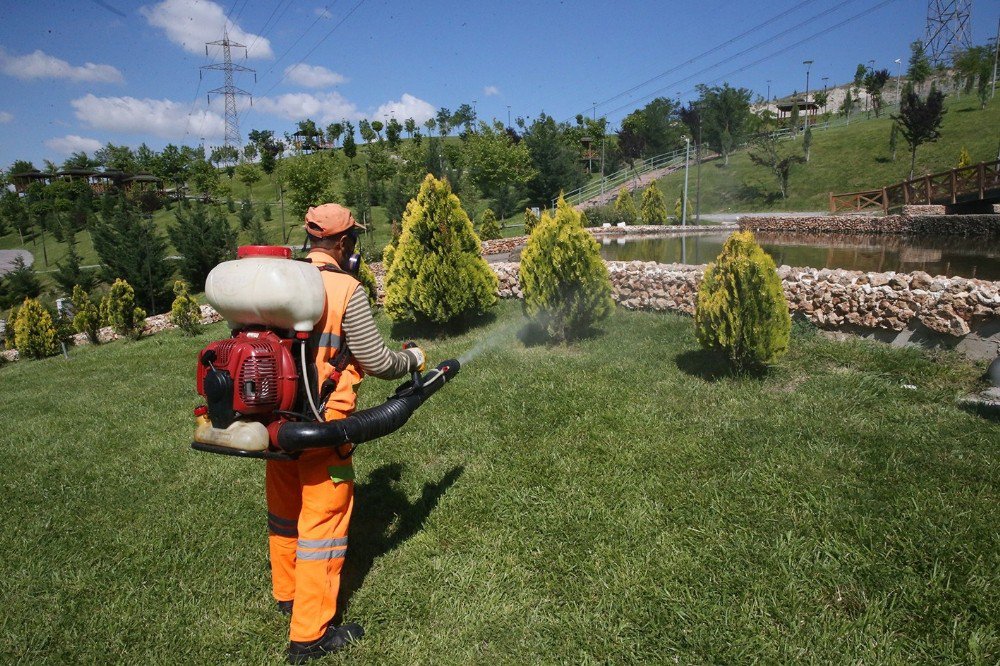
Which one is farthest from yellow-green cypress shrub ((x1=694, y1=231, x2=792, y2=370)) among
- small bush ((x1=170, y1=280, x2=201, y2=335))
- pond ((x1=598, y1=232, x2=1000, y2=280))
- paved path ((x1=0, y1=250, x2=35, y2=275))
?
paved path ((x1=0, y1=250, x2=35, y2=275))

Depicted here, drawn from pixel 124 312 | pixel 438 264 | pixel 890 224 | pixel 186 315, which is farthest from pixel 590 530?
pixel 890 224

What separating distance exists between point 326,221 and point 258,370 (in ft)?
2.85

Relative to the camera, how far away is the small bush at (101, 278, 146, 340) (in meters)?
12.6

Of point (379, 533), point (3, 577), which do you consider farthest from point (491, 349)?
point (3, 577)

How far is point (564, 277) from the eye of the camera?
6523mm

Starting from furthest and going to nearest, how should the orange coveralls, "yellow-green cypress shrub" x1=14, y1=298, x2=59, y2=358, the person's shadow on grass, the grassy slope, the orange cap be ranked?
the grassy slope
"yellow-green cypress shrub" x1=14, y1=298, x2=59, y2=358
the person's shadow on grass
the orange cap
the orange coveralls

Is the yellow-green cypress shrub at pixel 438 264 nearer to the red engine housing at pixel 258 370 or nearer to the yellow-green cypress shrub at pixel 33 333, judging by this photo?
the red engine housing at pixel 258 370

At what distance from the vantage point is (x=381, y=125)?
6744 cm

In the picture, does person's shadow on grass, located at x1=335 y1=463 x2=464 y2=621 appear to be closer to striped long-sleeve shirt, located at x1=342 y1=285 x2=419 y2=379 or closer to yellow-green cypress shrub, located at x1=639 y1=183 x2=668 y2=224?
striped long-sleeve shirt, located at x1=342 y1=285 x2=419 y2=379

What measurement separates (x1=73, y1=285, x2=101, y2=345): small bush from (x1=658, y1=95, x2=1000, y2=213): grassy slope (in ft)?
110

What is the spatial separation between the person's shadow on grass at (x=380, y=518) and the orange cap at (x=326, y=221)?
1.88 m

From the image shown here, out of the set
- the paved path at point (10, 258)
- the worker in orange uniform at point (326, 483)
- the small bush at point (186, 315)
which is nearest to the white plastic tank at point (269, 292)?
the worker in orange uniform at point (326, 483)

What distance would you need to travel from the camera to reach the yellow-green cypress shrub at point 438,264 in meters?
7.69

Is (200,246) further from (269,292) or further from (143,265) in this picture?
(269,292)
